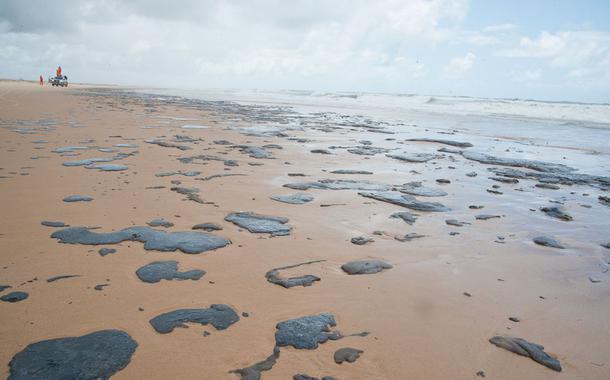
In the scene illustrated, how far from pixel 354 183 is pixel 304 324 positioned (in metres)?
4.05

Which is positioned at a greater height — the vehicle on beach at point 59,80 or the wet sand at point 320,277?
the vehicle on beach at point 59,80

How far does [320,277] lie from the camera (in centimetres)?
322

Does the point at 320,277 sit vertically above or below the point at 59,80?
below

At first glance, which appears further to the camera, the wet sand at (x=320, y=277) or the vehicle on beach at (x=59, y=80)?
the vehicle on beach at (x=59, y=80)

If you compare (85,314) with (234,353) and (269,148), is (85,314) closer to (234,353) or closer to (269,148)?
(234,353)

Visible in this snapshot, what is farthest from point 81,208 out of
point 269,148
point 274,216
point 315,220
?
point 269,148

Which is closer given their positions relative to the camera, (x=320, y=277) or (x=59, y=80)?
(x=320, y=277)

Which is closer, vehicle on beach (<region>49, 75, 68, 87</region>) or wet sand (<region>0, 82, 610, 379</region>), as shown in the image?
wet sand (<region>0, 82, 610, 379</region>)

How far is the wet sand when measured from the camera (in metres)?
2.27

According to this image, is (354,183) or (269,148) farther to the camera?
(269,148)

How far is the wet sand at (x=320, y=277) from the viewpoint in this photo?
2271mm

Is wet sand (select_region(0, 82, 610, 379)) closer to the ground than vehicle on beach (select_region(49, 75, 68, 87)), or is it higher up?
closer to the ground

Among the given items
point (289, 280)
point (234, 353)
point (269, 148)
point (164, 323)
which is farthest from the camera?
point (269, 148)

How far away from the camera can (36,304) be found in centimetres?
256
